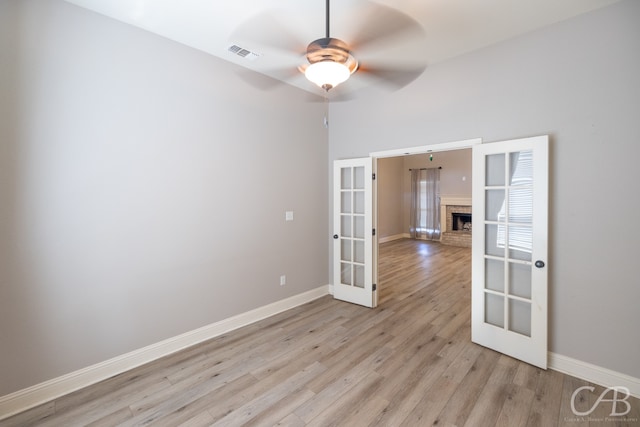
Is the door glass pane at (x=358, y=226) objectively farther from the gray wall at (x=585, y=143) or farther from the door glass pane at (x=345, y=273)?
the gray wall at (x=585, y=143)

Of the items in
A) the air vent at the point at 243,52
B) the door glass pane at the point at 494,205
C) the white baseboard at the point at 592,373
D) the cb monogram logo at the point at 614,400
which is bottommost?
the cb monogram logo at the point at 614,400

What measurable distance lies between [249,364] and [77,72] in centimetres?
302

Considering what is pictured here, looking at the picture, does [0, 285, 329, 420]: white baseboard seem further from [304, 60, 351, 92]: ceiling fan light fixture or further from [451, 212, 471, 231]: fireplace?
[451, 212, 471, 231]: fireplace

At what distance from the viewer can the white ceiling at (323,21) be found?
2258 mm

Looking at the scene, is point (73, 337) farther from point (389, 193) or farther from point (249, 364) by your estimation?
point (389, 193)

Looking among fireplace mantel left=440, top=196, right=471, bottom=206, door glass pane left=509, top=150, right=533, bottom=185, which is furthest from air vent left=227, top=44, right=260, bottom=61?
fireplace mantel left=440, top=196, right=471, bottom=206

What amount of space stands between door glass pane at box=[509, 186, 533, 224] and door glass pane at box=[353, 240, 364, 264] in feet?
6.40

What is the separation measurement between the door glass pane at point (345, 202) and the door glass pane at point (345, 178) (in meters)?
0.09

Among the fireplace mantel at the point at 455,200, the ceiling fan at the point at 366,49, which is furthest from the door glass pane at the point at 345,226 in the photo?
the fireplace mantel at the point at 455,200

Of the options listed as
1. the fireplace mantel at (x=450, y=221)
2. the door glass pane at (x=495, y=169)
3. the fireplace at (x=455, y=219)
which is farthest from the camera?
the fireplace at (x=455, y=219)

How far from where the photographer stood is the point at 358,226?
4109 mm

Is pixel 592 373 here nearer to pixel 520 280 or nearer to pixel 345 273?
pixel 520 280

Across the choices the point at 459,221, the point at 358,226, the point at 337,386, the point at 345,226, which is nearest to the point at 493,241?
the point at 358,226

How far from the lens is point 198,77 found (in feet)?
9.78
